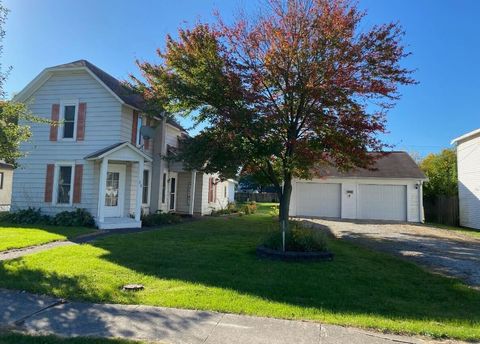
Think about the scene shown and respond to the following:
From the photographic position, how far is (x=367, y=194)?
26.1 metres

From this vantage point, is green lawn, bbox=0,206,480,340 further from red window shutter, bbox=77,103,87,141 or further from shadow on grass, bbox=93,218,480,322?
red window shutter, bbox=77,103,87,141

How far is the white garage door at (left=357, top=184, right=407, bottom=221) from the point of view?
25.5 metres

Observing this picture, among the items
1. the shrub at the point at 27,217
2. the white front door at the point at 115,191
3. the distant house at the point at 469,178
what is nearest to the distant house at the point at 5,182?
the shrub at the point at 27,217

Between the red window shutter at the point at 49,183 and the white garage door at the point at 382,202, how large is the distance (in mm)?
18509

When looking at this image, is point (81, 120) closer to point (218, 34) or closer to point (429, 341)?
point (218, 34)

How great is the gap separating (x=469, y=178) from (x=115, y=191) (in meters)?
19.4

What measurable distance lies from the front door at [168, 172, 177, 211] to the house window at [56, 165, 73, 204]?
21.7 ft

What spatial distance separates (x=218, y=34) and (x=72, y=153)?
342 inches

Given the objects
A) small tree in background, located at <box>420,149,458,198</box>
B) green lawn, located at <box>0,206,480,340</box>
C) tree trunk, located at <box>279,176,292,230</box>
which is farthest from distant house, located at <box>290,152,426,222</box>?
green lawn, located at <box>0,206,480,340</box>

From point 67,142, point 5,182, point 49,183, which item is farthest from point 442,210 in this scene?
point 5,182

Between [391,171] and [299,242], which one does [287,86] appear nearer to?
[299,242]

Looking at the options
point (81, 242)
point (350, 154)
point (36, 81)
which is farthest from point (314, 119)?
point (36, 81)

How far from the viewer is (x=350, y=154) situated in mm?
13117

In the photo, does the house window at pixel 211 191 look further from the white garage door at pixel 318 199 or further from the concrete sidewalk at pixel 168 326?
the concrete sidewalk at pixel 168 326
